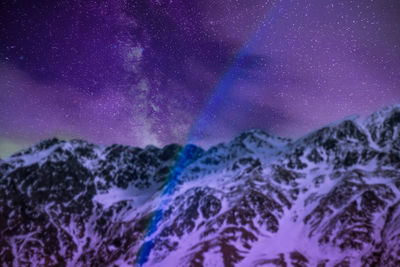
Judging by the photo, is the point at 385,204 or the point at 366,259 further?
the point at 385,204

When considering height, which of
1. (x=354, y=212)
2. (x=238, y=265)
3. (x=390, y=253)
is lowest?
(x=390, y=253)

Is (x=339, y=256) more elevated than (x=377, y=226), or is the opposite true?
(x=377, y=226)

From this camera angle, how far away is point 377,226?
183250 mm

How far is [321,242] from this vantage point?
624 ft

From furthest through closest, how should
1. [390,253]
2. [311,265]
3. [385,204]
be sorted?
[385,204]
[311,265]
[390,253]

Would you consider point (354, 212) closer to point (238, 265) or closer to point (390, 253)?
point (390, 253)

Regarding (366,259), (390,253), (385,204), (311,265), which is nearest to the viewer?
(390,253)

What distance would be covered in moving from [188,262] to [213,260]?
1464cm

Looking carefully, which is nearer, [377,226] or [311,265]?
[311,265]

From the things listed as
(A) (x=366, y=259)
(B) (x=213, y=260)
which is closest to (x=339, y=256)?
(A) (x=366, y=259)

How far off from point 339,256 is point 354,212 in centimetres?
3658

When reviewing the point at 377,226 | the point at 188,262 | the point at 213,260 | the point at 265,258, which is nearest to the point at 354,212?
the point at 377,226

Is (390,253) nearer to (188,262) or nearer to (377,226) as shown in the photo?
(377,226)

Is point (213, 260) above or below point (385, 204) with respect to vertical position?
below
